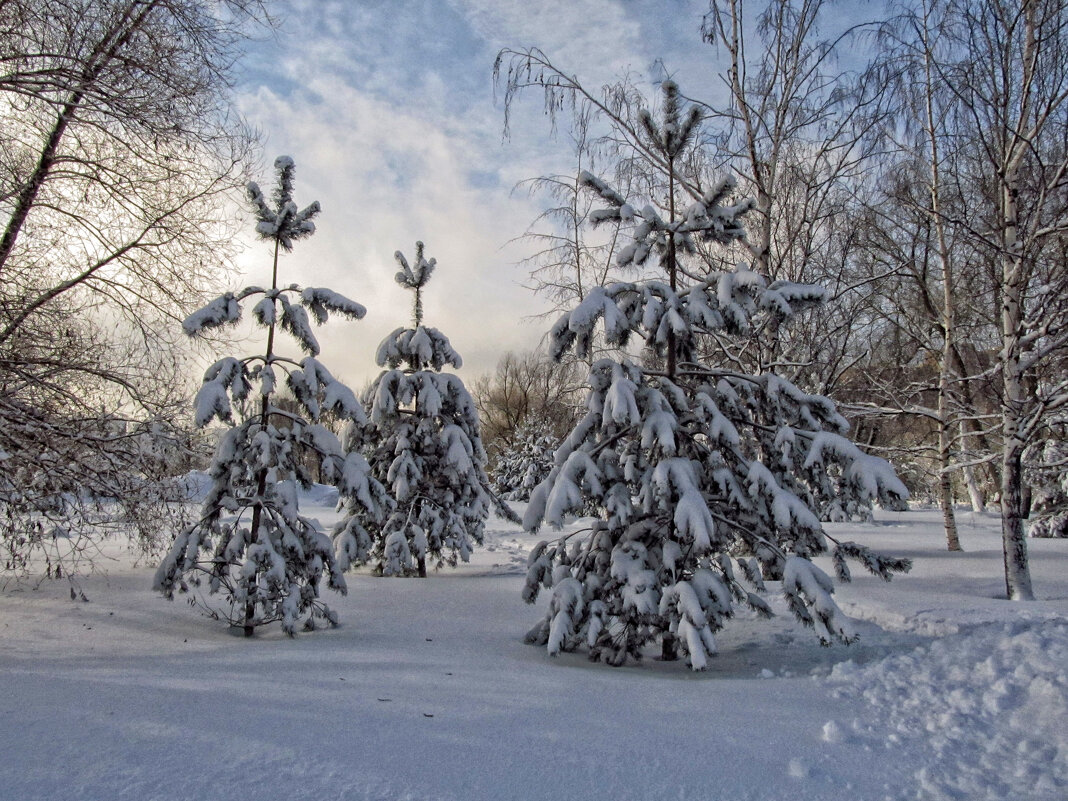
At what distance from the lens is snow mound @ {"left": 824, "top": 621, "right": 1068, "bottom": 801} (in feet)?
11.0

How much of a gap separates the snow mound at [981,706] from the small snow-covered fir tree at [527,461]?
24265mm

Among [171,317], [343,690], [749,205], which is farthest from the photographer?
[171,317]

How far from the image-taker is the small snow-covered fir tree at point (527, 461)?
102 feet

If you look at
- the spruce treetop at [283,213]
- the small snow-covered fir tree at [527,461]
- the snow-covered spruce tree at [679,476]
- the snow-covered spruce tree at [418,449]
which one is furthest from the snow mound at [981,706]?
the small snow-covered fir tree at [527,461]

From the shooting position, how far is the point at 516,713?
3.81m

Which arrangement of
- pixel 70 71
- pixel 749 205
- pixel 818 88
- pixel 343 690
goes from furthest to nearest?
pixel 818 88, pixel 749 205, pixel 70 71, pixel 343 690

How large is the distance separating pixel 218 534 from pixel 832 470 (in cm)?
1594

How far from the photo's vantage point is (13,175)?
241 inches

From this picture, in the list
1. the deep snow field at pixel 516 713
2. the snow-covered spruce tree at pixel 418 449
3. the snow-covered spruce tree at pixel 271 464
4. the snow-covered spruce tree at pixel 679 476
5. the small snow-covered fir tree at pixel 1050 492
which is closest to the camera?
the deep snow field at pixel 516 713

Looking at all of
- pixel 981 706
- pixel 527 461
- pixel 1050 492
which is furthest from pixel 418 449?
pixel 527 461

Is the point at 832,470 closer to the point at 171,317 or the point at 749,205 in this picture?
the point at 749,205

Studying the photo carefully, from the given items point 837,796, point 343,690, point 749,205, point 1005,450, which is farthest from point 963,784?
point 1005,450

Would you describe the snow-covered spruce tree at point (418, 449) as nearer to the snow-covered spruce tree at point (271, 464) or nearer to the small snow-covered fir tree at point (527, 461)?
the snow-covered spruce tree at point (271, 464)

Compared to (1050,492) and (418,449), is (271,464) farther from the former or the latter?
(1050,492)
